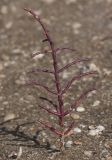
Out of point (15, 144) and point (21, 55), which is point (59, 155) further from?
point (21, 55)

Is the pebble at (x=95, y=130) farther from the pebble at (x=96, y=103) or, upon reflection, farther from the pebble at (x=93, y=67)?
the pebble at (x=93, y=67)

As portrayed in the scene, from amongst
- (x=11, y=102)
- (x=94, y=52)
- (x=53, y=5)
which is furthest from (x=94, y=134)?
(x=53, y=5)

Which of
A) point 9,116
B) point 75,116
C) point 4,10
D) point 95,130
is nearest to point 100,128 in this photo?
point 95,130

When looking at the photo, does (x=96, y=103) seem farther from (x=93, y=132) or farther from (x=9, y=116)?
(x=9, y=116)

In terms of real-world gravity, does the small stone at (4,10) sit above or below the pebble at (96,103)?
above

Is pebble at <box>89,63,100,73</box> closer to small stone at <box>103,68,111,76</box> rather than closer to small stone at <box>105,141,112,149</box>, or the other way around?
small stone at <box>103,68,111,76</box>

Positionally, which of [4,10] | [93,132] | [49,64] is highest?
[4,10]

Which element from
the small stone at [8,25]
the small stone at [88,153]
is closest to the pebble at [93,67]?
the small stone at [88,153]

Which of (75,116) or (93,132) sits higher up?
(75,116)
